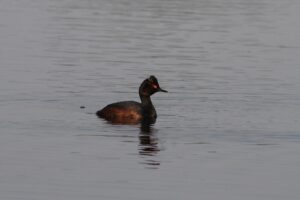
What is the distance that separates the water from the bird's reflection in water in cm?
4

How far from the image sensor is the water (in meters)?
19.4

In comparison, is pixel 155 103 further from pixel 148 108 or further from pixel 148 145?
pixel 148 145

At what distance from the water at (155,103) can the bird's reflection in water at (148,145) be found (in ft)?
0.13

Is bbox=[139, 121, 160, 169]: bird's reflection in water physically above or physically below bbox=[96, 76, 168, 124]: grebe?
below

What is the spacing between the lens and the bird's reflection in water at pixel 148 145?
21.2 meters

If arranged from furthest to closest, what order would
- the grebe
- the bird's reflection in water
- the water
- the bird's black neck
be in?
1. the bird's black neck
2. the grebe
3. the bird's reflection in water
4. the water

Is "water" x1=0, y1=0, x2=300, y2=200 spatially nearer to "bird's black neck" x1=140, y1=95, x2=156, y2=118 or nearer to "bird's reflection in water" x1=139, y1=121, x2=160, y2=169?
"bird's reflection in water" x1=139, y1=121, x2=160, y2=169

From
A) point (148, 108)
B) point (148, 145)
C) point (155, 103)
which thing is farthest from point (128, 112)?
point (148, 145)

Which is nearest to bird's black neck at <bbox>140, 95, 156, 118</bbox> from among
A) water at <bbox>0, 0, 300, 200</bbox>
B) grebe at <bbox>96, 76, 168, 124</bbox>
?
grebe at <bbox>96, 76, 168, 124</bbox>

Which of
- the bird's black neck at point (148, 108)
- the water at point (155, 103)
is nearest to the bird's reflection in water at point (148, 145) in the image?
the water at point (155, 103)

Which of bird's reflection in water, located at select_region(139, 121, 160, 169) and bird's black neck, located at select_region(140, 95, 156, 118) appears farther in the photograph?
bird's black neck, located at select_region(140, 95, 156, 118)

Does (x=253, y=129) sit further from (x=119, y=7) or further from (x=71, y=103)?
(x=119, y=7)

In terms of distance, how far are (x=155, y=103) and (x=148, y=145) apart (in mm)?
6354

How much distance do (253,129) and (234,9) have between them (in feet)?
114
